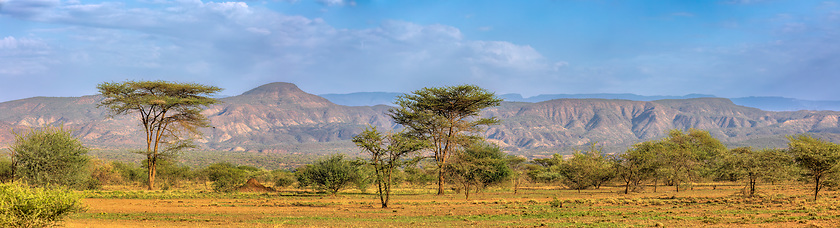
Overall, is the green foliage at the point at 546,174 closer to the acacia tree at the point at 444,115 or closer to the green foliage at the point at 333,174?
the acacia tree at the point at 444,115

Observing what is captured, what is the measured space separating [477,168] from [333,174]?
1167 cm

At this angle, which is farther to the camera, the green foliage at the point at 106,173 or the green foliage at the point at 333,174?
the green foliage at the point at 106,173

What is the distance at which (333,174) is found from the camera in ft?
125

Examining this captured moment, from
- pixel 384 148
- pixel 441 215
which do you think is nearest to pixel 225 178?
pixel 384 148

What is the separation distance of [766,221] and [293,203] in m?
23.5

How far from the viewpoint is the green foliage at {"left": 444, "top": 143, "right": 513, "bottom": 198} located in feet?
109

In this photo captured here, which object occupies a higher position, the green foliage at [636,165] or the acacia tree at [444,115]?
the acacia tree at [444,115]

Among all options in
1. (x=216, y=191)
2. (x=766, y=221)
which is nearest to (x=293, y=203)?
(x=216, y=191)

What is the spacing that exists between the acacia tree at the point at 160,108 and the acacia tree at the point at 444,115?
687 inches

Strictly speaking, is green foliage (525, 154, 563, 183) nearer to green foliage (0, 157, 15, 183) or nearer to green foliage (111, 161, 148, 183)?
green foliage (111, 161, 148, 183)

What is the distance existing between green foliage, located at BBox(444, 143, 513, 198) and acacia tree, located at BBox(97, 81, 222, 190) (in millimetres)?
21950

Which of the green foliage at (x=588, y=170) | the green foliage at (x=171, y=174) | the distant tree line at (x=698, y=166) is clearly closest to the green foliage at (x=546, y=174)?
the distant tree line at (x=698, y=166)

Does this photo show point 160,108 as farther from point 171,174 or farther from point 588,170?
point 588,170

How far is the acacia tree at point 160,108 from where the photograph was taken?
38.4 m
